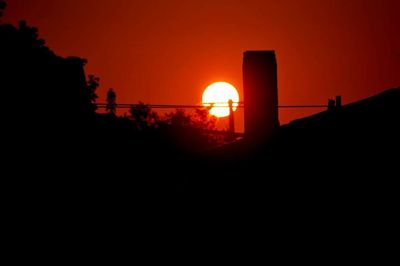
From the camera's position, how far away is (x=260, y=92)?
26.1ft

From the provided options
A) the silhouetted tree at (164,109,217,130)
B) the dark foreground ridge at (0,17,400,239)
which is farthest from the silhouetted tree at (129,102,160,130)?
the dark foreground ridge at (0,17,400,239)

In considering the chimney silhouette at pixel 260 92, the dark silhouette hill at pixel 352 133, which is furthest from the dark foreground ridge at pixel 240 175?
the chimney silhouette at pixel 260 92

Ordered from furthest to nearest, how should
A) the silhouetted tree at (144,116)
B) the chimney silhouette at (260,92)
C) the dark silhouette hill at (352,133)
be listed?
the silhouetted tree at (144,116) < the chimney silhouette at (260,92) < the dark silhouette hill at (352,133)

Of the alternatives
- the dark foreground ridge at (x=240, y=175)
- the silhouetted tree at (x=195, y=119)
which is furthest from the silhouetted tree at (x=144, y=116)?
the dark foreground ridge at (x=240, y=175)

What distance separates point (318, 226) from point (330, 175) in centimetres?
61

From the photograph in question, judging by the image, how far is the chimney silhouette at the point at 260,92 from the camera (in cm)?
786

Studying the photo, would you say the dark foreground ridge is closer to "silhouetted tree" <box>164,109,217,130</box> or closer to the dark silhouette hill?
the dark silhouette hill

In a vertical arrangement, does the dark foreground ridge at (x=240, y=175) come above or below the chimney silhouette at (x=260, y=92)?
below

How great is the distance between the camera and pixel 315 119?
214 inches

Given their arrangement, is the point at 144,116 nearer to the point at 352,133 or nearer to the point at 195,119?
the point at 195,119

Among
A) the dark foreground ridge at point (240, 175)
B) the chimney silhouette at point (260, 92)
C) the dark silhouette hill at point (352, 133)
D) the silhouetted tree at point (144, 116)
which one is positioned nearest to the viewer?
the dark silhouette hill at point (352, 133)

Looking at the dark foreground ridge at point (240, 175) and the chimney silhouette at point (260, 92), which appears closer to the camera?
the dark foreground ridge at point (240, 175)

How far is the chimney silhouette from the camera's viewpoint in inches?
309

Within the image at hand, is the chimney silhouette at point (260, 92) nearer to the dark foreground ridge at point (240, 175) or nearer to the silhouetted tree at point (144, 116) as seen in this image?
the dark foreground ridge at point (240, 175)
